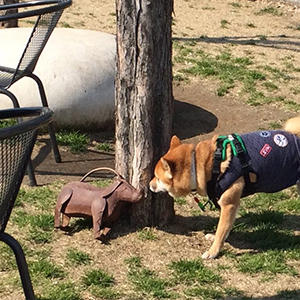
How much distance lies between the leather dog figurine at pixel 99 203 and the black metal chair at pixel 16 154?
1554mm

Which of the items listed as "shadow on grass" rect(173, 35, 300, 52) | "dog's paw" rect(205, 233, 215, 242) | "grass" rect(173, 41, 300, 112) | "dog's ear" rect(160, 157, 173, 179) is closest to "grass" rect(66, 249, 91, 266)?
"dog's ear" rect(160, 157, 173, 179)

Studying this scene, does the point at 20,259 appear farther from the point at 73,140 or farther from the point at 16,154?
the point at 73,140

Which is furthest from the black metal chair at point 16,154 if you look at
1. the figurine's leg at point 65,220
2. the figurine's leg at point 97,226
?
the figurine's leg at point 65,220

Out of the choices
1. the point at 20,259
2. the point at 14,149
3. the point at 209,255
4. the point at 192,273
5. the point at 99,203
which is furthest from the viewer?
the point at 99,203

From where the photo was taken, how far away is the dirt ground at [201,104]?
14.3 feet

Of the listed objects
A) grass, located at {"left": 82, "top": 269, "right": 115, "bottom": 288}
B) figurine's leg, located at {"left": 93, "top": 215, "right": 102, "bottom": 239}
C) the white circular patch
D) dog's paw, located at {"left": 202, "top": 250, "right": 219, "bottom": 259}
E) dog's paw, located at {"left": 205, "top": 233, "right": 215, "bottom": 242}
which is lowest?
dog's paw, located at {"left": 205, "top": 233, "right": 215, "bottom": 242}

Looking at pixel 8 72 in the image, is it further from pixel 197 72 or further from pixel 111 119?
pixel 197 72

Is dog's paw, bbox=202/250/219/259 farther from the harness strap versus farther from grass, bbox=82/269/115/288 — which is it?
grass, bbox=82/269/115/288

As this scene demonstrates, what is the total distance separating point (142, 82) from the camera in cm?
418

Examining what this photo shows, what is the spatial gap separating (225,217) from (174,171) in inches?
16.3

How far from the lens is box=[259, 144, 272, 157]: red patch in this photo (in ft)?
13.8

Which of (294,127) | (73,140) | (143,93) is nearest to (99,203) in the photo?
(143,93)

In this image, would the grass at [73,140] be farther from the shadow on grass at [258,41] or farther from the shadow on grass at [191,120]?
the shadow on grass at [258,41]

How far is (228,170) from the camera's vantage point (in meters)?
4.18
